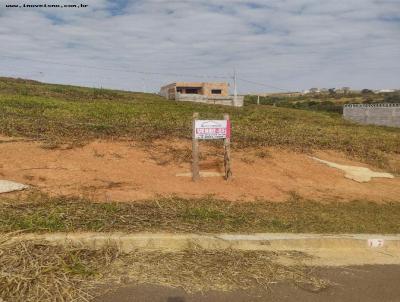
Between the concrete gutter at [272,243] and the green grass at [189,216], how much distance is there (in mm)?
309

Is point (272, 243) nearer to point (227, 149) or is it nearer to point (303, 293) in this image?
point (303, 293)

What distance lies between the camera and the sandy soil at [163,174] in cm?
842

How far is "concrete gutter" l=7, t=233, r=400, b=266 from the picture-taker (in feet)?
19.0

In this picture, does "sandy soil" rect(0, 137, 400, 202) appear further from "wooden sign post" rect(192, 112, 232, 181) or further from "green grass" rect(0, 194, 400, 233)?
"green grass" rect(0, 194, 400, 233)

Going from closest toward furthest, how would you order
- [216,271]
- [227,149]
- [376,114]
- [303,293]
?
[303,293], [216,271], [227,149], [376,114]

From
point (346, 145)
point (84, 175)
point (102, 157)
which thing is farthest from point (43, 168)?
point (346, 145)

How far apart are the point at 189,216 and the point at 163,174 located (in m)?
2.54

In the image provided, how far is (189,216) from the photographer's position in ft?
23.0

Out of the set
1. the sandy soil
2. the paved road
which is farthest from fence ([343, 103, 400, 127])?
the paved road

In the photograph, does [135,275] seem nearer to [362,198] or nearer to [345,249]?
[345,249]

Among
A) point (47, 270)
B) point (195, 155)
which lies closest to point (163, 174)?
point (195, 155)

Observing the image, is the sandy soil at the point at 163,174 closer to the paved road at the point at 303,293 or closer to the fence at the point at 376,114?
the paved road at the point at 303,293

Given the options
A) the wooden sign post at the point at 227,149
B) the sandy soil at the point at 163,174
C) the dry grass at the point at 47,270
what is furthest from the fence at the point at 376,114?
the dry grass at the point at 47,270

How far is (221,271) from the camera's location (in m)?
5.32
